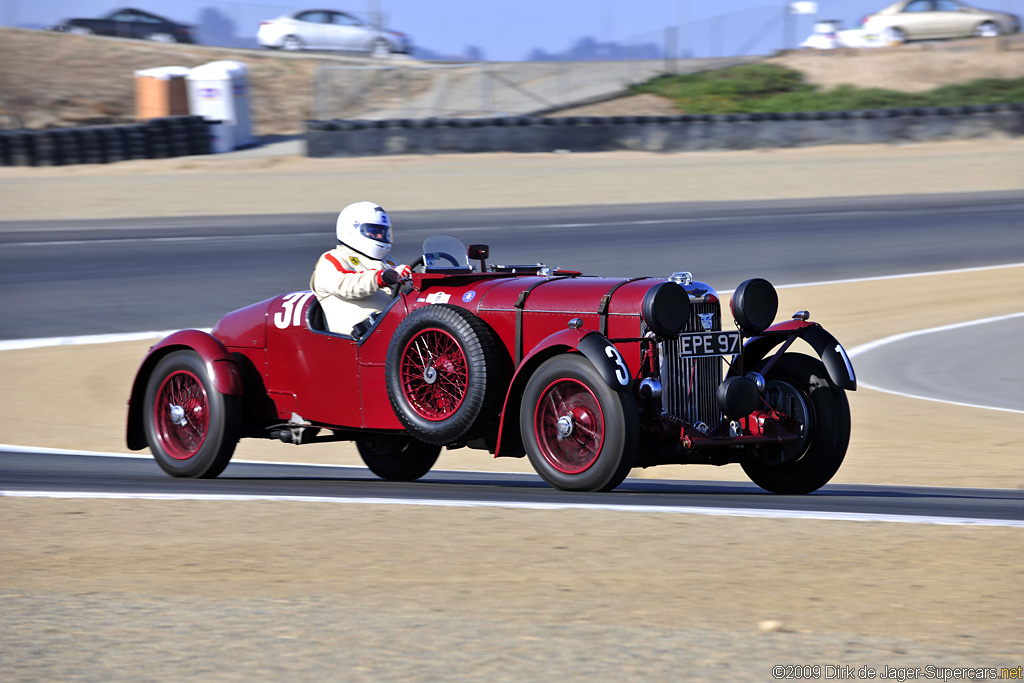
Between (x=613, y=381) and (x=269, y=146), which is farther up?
(x=269, y=146)

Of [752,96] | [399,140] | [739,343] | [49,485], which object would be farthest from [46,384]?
[752,96]

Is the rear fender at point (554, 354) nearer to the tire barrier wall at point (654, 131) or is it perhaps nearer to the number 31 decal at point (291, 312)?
the number 31 decal at point (291, 312)

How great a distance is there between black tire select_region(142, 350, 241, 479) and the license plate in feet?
8.74

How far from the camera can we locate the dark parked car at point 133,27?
50.9 metres

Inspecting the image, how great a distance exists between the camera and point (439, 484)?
311 inches

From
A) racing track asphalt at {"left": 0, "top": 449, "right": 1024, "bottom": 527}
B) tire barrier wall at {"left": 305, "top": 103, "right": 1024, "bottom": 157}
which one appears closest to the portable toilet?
tire barrier wall at {"left": 305, "top": 103, "right": 1024, "bottom": 157}

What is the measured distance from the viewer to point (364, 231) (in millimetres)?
7684

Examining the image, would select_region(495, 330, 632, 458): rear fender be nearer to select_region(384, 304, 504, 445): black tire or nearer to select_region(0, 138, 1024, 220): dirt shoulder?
→ select_region(384, 304, 504, 445): black tire

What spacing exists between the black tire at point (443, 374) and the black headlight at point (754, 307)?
1232 millimetres

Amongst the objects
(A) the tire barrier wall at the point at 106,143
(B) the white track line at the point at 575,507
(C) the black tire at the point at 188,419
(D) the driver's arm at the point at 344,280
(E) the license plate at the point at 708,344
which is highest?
(A) the tire barrier wall at the point at 106,143

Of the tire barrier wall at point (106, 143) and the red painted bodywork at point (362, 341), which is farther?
the tire barrier wall at point (106, 143)

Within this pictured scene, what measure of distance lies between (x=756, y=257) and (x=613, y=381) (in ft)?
49.1

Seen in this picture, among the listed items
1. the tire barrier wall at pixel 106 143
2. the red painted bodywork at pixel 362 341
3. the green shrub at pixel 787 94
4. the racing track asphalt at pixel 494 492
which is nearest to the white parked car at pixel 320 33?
the green shrub at pixel 787 94

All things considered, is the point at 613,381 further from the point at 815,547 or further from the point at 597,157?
the point at 597,157
